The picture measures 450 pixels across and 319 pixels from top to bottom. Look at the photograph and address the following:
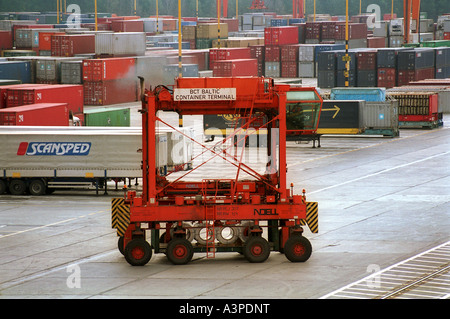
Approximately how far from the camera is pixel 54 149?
39.3 metres

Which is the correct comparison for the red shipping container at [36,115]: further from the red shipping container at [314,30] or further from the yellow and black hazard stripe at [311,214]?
the red shipping container at [314,30]

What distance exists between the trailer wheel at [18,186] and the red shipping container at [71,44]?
172 feet

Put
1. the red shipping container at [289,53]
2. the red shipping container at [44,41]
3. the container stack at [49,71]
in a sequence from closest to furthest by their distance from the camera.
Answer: the container stack at [49,71] → the red shipping container at [44,41] → the red shipping container at [289,53]

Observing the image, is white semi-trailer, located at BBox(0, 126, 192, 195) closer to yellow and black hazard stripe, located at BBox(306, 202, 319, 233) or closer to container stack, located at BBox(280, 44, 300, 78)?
yellow and black hazard stripe, located at BBox(306, 202, 319, 233)

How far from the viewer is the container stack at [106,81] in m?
80.2

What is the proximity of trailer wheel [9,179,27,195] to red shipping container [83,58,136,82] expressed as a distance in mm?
40369

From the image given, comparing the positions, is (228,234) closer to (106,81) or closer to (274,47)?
(106,81)

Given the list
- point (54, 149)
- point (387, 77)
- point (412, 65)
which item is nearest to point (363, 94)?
point (412, 65)

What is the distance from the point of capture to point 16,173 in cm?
3981

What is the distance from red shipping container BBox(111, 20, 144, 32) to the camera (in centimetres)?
13660

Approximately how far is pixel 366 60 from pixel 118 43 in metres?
26.3

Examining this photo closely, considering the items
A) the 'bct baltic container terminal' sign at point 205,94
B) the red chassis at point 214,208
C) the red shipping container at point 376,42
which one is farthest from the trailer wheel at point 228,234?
the red shipping container at point 376,42

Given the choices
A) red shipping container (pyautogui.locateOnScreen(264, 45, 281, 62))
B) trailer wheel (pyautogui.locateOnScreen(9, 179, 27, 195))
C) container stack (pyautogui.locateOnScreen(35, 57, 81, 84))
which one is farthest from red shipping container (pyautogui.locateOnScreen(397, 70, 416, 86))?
trailer wheel (pyautogui.locateOnScreen(9, 179, 27, 195))
